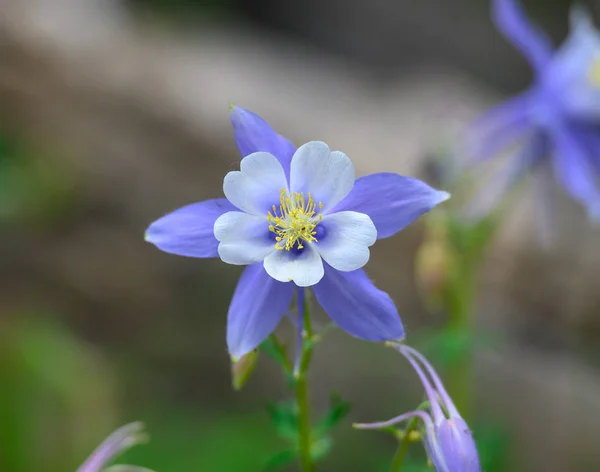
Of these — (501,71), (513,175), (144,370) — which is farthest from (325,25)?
(513,175)

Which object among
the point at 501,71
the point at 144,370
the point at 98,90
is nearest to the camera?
the point at 144,370

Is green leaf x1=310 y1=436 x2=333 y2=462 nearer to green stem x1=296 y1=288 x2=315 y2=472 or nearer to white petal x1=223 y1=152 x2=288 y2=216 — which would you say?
green stem x1=296 y1=288 x2=315 y2=472

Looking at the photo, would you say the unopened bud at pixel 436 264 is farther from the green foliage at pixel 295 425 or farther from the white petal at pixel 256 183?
the white petal at pixel 256 183

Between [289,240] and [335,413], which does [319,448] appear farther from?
[289,240]

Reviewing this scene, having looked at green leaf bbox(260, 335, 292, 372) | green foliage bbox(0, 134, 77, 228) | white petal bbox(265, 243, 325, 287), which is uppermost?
green foliage bbox(0, 134, 77, 228)

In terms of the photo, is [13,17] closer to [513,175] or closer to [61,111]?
[61,111]

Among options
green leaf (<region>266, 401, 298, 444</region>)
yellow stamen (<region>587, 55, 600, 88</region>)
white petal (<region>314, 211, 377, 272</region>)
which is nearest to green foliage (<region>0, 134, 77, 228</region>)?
yellow stamen (<region>587, 55, 600, 88</region>)
